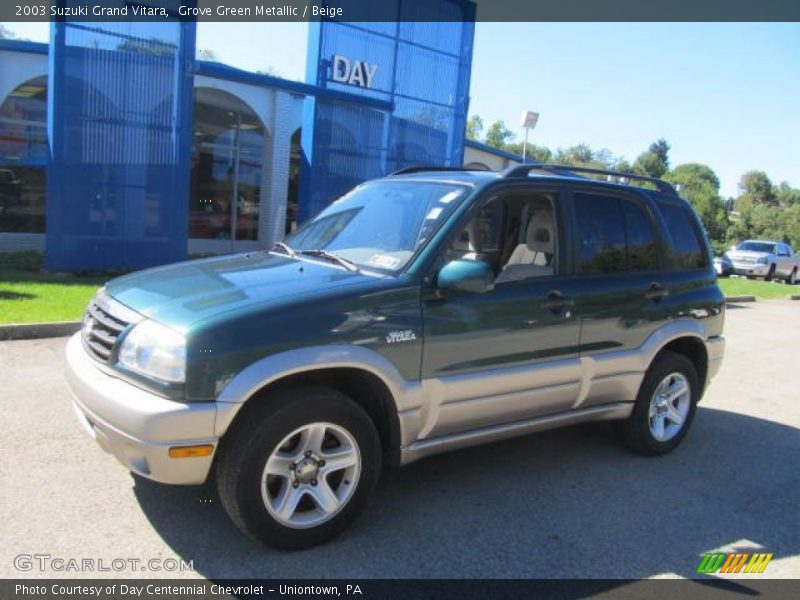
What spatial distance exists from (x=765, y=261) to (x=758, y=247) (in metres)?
1.09

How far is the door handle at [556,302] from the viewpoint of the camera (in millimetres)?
4238

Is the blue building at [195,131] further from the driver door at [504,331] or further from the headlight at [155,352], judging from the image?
the headlight at [155,352]

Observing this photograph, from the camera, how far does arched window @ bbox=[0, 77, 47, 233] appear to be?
1360 centimetres

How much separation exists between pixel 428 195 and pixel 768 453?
3595 millimetres

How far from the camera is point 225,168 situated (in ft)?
55.0

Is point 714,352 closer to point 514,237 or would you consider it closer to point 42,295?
point 514,237

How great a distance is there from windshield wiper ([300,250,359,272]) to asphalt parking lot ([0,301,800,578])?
1.39 metres

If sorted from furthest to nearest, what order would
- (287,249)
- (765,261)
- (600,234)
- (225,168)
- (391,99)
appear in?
(765,261), (225,168), (391,99), (600,234), (287,249)

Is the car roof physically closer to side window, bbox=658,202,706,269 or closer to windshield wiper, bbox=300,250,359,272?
side window, bbox=658,202,706,269

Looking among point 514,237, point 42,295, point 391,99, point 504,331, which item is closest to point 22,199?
point 42,295

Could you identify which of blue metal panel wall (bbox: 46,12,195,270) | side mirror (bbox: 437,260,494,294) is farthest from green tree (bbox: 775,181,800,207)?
side mirror (bbox: 437,260,494,294)

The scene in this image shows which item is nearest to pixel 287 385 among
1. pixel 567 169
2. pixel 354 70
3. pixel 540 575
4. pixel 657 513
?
pixel 540 575

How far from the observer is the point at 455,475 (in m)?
4.48

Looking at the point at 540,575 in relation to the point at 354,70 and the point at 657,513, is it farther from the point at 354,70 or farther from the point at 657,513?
the point at 354,70
